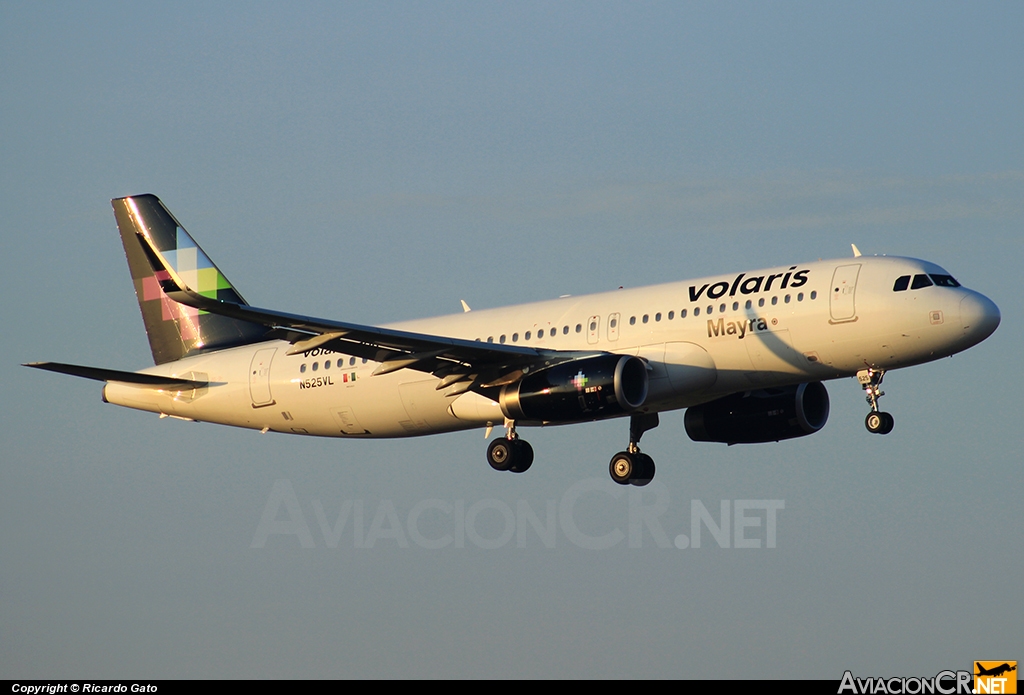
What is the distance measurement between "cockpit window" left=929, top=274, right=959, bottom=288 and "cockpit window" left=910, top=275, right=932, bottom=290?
212 millimetres

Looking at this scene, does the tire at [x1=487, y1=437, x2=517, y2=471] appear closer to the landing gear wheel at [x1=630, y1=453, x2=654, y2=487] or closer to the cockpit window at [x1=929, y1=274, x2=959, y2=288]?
the landing gear wheel at [x1=630, y1=453, x2=654, y2=487]

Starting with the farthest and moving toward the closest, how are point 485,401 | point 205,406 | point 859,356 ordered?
point 205,406 < point 485,401 < point 859,356

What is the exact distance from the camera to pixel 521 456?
1978 inches

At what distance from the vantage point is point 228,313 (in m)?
42.2

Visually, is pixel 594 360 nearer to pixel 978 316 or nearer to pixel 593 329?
pixel 593 329

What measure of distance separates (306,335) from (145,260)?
1681 cm

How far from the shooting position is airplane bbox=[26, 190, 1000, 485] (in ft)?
147

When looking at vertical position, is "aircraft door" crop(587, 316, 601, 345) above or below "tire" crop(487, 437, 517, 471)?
above

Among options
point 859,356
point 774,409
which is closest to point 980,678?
point 859,356

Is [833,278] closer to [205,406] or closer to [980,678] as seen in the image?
[980,678]

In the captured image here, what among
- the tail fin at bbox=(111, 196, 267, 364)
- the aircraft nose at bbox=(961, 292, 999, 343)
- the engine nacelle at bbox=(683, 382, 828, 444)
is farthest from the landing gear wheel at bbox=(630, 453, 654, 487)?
the tail fin at bbox=(111, 196, 267, 364)

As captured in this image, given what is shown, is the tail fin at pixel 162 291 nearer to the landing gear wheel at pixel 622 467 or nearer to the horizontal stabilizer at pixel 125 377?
the horizontal stabilizer at pixel 125 377

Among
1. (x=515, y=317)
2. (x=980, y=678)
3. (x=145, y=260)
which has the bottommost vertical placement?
(x=980, y=678)

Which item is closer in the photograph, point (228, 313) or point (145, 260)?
point (228, 313)
